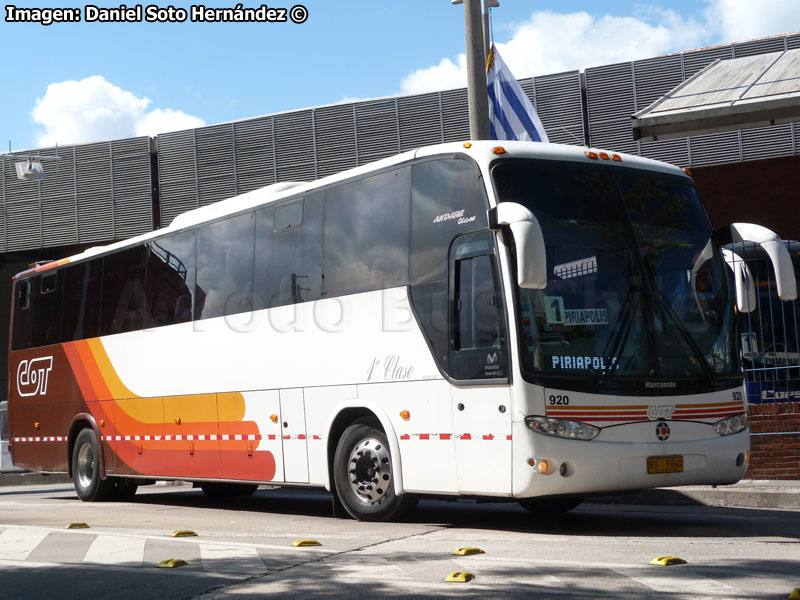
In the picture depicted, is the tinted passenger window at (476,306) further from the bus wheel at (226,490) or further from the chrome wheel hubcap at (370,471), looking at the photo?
the bus wheel at (226,490)

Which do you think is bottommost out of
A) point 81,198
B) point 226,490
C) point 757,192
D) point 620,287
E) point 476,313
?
point 226,490

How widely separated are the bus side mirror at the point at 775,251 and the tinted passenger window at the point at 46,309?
1104cm

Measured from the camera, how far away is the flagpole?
45.7 feet

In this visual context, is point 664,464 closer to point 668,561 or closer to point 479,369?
point 479,369

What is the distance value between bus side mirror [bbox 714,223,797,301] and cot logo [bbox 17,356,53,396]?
11314 mm

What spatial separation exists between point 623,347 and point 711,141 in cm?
1631

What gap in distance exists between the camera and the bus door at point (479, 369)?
31.1 ft

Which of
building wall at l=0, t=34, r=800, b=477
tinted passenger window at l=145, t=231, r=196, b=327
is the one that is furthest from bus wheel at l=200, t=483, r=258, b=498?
building wall at l=0, t=34, r=800, b=477

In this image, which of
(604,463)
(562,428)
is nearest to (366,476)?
(562,428)

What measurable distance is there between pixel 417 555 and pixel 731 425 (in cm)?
A: 351

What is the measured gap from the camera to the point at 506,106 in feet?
55.4

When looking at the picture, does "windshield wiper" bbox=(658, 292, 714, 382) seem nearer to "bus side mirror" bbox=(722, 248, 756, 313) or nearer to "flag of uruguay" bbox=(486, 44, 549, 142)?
"bus side mirror" bbox=(722, 248, 756, 313)

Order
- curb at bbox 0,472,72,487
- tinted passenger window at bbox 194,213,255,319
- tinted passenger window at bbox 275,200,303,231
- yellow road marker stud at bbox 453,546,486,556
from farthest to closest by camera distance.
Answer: curb at bbox 0,472,72,487, tinted passenger window at bbox 194,213,255,319, tinted passenger window at bbox 275,200,303,231, yellow road marker stud at bbox 453,546,486,556

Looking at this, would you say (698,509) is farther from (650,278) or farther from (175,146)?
(175,146)
